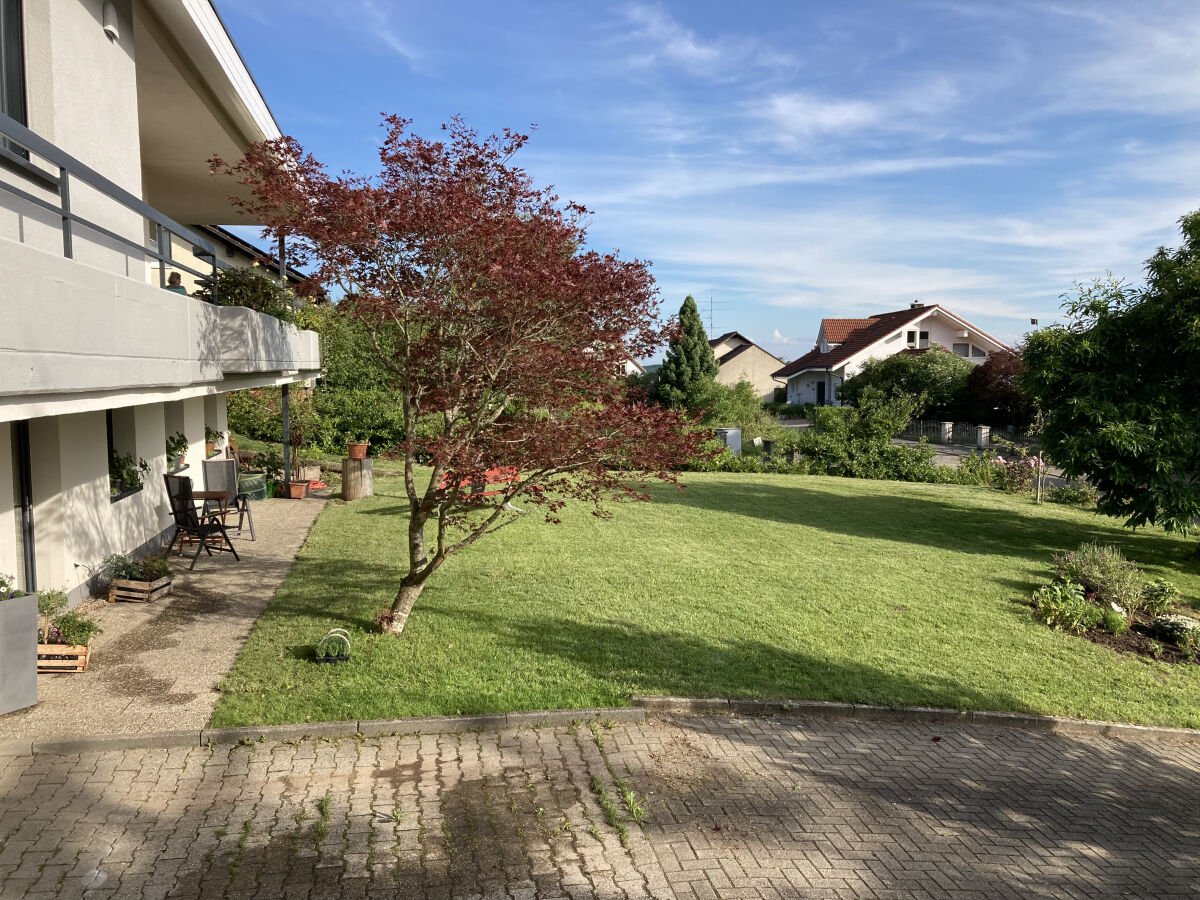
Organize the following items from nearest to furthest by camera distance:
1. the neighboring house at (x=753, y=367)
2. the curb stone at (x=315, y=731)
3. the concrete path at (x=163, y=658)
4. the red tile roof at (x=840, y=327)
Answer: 1. the curb stone at (x=315, y=731)
2. the concrete path at (x=163, y=658)
3. the red tile roof at (x=840, y=327)
4. the neighboring house at (x=753, y=367)

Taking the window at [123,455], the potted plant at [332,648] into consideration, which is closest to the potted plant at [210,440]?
the window at [123,455]

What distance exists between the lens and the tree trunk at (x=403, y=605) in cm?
787

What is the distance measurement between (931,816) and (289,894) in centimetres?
392

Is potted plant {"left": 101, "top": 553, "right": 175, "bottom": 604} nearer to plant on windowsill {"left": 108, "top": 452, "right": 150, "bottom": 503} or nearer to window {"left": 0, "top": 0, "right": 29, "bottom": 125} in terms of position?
plant on windowsill {"left": 108, "top": 452, "right": 150, "bottom": 503}

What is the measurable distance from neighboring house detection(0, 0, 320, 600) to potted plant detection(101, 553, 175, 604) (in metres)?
0.21

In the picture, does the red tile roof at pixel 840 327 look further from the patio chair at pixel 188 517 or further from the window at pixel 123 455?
the window at pixel 123 455

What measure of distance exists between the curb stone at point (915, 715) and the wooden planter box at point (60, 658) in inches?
185

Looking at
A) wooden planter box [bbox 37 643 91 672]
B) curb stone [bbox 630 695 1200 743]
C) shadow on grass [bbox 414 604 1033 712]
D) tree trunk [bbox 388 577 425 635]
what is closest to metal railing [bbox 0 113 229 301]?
wooden planter box [bbox 37 643 91 672]

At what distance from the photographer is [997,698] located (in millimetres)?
7320

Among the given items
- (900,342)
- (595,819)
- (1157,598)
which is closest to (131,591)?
(595,819)

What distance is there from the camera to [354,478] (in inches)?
651

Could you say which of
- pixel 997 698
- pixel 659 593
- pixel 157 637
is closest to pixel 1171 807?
pixel 997 698

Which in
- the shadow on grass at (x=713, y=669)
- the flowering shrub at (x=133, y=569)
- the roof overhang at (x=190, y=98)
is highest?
the roof overhang at (x=190, y=98)

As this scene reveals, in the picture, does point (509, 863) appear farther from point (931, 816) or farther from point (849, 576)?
point (849, 576)
